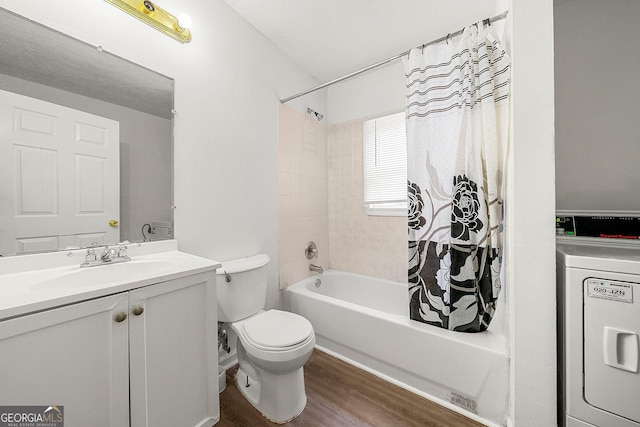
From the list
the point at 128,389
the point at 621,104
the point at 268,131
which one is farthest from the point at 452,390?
the point at 268,131

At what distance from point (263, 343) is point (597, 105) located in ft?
7.85

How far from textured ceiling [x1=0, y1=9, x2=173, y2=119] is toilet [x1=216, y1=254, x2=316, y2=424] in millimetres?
1088

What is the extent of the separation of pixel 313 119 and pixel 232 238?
150 cm

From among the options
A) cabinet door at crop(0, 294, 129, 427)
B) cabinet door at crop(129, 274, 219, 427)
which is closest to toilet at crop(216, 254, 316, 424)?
cabinet door at crop(129, 274, 219, 427)

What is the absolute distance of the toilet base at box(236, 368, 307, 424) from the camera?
125 cm

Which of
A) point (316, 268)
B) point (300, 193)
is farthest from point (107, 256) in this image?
point (316, 268)

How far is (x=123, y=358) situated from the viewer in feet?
2.74

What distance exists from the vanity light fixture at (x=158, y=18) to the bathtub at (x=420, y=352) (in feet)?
6.38

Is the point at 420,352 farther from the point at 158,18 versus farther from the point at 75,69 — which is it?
the point at 158,18

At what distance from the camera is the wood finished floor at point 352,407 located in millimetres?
1240

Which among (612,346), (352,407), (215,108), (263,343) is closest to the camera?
(612,346)

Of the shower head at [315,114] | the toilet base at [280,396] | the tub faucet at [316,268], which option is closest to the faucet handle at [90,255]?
the toilet base at [280,396]

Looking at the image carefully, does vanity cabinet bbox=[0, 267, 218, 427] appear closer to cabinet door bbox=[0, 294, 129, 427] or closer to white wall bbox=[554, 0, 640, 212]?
cabinet door bbox=[0, 294, 129, 427]

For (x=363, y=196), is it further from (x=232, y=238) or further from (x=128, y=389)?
(x=128, y=389)
